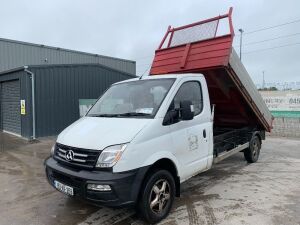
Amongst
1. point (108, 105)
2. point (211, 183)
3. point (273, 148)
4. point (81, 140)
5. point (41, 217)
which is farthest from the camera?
point (273, 148)

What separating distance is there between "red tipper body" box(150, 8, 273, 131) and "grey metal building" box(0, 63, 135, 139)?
744 centimetres

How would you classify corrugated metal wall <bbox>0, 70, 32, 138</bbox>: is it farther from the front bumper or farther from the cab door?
the front bumper

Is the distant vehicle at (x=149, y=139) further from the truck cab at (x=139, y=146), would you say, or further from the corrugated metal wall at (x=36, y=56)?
the corrugated metal wall at (x=36, y=56)

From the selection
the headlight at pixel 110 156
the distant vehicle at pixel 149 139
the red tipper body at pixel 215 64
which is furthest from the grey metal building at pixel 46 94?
the headlight at pixel 110 156

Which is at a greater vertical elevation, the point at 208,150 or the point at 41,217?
the point at 208,150

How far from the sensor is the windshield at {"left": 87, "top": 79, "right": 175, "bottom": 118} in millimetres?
4695

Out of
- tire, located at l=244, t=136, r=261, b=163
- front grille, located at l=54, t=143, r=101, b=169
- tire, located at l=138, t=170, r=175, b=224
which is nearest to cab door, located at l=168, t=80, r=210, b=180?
tire, located at l=138, t=170, r=175, b=224

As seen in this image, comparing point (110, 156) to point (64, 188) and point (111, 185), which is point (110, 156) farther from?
point (64, 188)

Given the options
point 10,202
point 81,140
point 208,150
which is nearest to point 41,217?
point 10,202

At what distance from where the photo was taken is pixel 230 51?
5969 mm

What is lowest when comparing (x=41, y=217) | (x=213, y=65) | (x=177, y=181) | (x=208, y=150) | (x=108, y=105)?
(x=41, y=217)

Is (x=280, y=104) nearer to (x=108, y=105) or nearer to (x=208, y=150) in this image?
(x=208, y=150)

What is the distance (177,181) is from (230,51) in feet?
9.18

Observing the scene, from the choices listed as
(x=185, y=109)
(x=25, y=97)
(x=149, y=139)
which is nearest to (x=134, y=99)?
(x=185, y=109)
